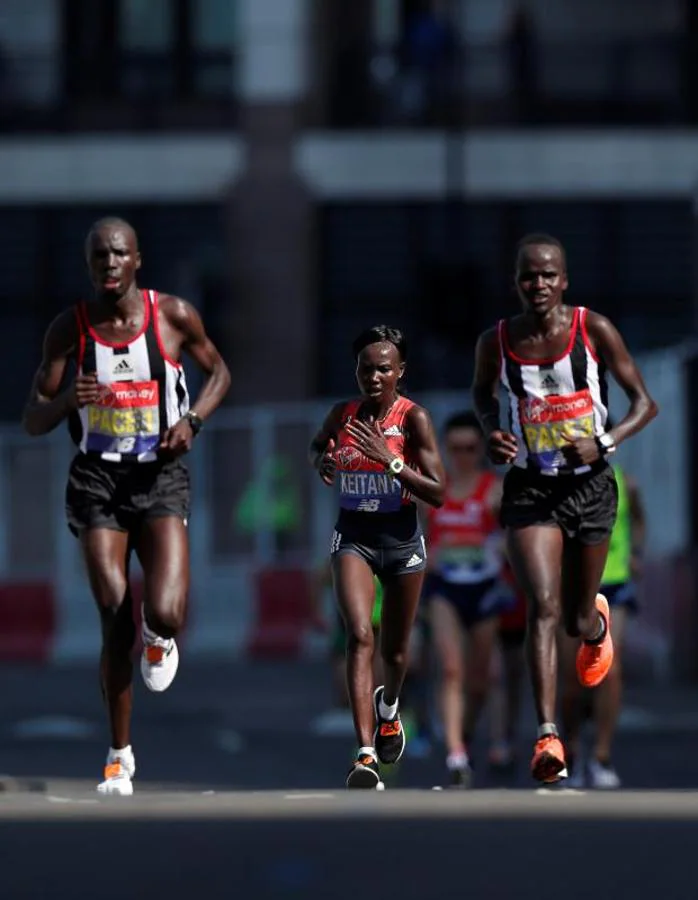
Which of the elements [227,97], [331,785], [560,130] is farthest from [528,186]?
[331,785]

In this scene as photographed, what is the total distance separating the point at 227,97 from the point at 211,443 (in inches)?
322

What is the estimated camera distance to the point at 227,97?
3278 centimetres

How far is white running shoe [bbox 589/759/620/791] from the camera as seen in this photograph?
12227 mm

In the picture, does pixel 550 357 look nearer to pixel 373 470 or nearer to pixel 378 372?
pixel 378 372

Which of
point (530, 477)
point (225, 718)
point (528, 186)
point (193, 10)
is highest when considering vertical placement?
point (193, 10)

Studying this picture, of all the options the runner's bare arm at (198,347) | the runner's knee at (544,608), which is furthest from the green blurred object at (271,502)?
the runner's knee at (544,608)

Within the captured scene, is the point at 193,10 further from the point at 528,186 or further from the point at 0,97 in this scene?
the point at 528,186

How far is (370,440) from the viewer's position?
9.42 m

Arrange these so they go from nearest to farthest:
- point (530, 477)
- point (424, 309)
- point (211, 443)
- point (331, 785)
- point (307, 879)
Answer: point (307, 879)
point (530, 477)
point (331, 785)
point (211, 443)
point (424, 309)

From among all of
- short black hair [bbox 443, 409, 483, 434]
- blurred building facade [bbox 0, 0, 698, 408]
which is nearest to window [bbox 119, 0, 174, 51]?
blurred building facade [bbox 0, 0, 698, 408]

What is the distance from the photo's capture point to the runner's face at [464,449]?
Answer: 517 inches

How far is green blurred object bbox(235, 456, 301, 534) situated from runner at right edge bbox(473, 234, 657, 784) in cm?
1486

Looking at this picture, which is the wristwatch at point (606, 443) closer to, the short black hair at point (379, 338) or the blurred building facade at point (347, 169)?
the short black hair at point (379, 338)

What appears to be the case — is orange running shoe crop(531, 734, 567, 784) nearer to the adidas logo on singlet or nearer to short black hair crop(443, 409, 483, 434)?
the adidas logo on singlet
